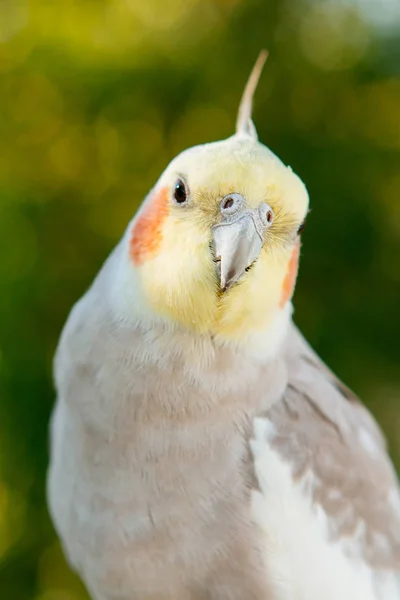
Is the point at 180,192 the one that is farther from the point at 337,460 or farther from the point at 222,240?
the point at 337,460

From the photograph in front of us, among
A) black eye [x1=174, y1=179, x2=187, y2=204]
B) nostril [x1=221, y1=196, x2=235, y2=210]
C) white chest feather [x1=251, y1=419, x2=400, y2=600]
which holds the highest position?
nostril [x1=221, y1=196, x2=235, y2=210]

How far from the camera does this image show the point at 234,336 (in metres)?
0.67

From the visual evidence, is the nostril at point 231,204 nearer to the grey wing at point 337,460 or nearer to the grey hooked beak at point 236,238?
the grey hooked beak at point 236,238

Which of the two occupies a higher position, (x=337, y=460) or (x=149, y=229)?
→ (x=149, y=229)

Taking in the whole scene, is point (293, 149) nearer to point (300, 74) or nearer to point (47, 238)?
point (300, 74)

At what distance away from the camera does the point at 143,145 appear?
4.66ft

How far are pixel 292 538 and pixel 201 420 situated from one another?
15cm

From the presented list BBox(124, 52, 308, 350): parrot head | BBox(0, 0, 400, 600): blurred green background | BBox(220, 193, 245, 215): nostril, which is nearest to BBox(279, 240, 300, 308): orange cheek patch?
BBox(124, 52, 308, 350): parrot head

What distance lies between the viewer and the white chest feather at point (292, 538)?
27.1 inches

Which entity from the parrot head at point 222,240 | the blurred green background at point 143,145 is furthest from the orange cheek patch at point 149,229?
the blurred green background at point 143,145

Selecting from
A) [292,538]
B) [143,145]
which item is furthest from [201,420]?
[143,145]

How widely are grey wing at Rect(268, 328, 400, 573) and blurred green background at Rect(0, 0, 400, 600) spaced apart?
0.70 m

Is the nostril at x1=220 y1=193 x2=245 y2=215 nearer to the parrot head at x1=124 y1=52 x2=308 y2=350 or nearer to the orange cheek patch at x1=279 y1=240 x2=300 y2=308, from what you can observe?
the parrot head at x1=124 y1=52 x2=308 y2=350

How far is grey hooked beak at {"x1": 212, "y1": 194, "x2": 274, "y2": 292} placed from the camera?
1.87ft
